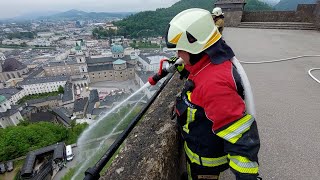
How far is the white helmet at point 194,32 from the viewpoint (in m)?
1.51

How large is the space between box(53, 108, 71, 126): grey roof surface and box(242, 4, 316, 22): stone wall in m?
27.1

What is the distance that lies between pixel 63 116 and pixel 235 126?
34.1 meters

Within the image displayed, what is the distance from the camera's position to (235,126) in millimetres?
1345

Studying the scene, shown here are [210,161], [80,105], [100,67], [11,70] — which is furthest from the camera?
[11,70]

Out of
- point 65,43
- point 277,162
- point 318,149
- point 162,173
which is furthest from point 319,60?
point 65,43

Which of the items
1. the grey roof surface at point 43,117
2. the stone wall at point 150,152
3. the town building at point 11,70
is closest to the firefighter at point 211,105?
the stone wall at point 150,152

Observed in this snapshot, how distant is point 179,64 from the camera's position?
7.58 ft

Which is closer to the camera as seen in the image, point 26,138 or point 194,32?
point 194,32

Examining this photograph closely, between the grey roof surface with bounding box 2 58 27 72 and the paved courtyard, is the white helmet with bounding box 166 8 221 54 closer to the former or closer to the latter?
the paved courtyard

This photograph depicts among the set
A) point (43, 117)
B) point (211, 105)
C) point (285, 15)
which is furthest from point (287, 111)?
point (43, 117)

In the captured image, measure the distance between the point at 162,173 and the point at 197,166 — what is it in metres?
0.39

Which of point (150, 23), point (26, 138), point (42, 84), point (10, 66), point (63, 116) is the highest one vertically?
point (150, 23)

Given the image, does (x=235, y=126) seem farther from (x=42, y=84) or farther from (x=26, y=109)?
(x=42, y=84)

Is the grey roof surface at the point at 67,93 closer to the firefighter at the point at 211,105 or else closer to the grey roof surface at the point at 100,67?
the grey roof surface at the point at 100,67
